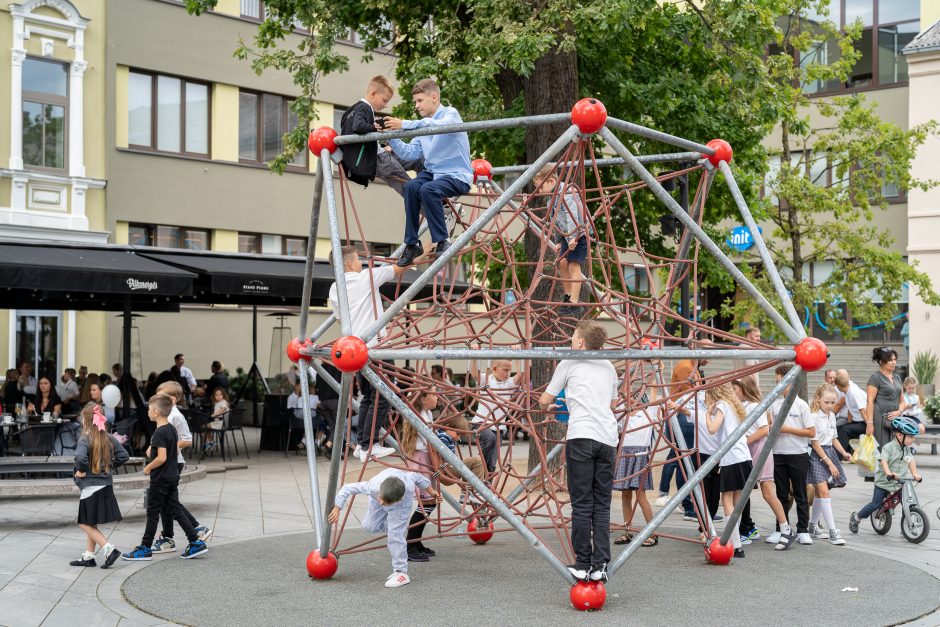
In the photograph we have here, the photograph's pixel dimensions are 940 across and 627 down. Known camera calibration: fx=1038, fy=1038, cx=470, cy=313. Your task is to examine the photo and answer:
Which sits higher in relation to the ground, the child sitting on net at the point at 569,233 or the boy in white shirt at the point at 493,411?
the child sitting on net at the point at 569,233

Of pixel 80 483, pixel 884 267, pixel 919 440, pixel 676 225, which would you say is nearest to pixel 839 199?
pixel 884 267

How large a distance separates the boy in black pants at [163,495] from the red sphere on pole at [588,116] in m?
4.10

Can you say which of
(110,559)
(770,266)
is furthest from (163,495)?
(770,266)

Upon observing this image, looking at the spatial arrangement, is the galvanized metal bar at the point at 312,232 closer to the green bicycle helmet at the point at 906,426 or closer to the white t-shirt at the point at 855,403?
the green bicycle helmet at the point at 906,426

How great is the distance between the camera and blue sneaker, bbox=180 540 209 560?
8109mm

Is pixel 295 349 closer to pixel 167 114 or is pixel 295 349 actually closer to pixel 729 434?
pixel 729 434

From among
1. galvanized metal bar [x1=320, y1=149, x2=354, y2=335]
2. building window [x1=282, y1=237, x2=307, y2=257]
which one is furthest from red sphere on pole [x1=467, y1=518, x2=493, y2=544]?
building window [x1=282, y1=237, x2=307, y2=257]

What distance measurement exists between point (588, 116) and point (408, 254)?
1.72 meters

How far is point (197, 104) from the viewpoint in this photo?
2327 centimetres

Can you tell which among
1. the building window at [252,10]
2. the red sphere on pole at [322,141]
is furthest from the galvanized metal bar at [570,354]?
the building window at [252,10]

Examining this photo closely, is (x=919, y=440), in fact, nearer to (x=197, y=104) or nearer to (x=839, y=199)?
(x=839, y=199)

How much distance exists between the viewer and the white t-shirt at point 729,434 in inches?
331

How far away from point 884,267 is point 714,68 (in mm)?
7045

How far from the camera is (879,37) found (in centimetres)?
2794
